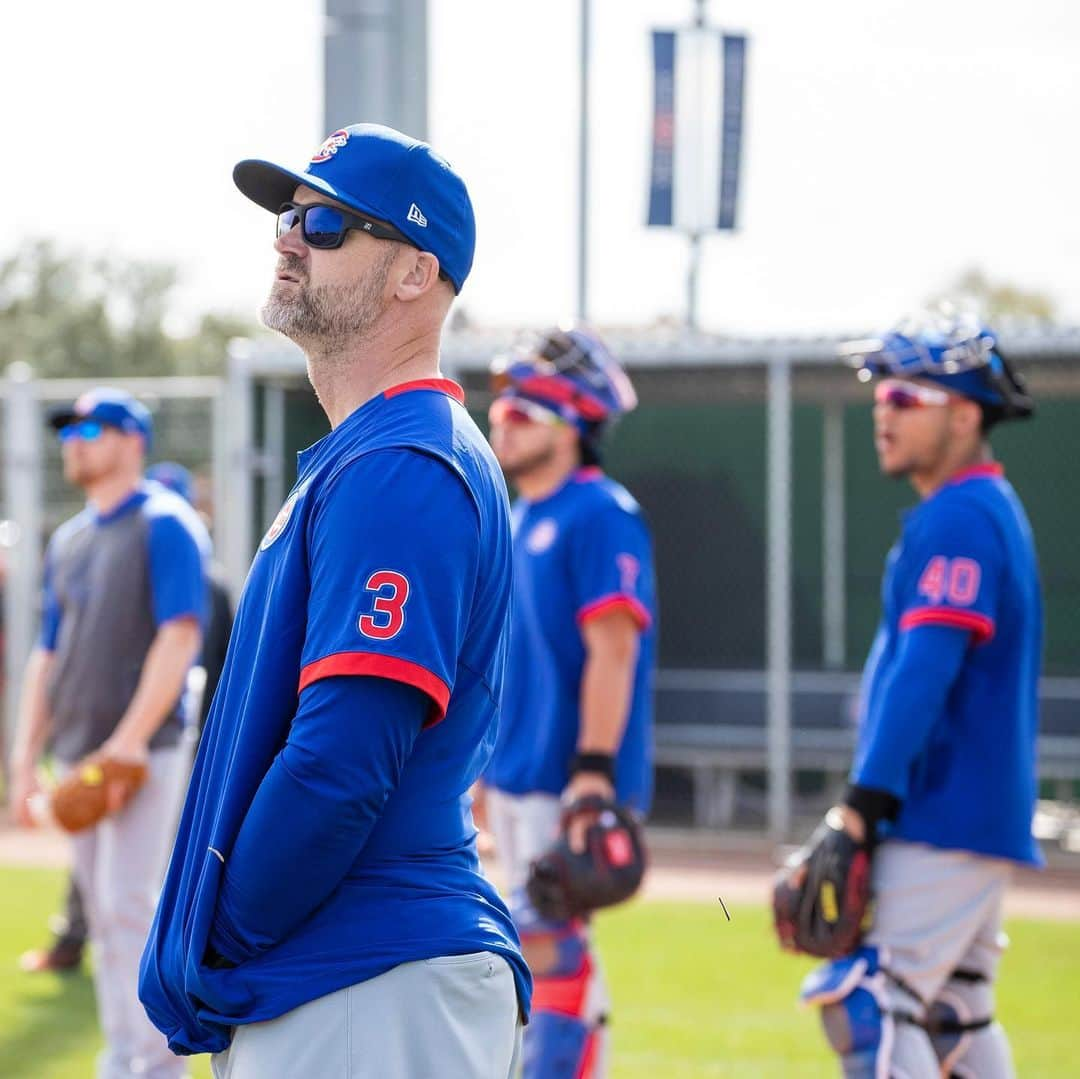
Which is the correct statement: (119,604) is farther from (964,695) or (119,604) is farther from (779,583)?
(779,583)

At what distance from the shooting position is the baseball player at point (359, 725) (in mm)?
2121

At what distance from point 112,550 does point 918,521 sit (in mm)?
2541

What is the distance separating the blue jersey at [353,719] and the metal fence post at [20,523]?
9659 mm

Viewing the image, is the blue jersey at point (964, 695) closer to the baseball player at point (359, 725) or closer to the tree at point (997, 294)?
the baseball player at point (359, 725)

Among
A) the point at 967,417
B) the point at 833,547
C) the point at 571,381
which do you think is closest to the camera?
the point at 967,417

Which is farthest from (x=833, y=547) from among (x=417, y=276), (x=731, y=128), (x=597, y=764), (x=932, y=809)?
(x=417, y=276)

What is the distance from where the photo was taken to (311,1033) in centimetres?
220

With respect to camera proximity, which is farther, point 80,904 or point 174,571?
point 80,904

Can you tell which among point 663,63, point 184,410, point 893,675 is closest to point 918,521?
point 893,675

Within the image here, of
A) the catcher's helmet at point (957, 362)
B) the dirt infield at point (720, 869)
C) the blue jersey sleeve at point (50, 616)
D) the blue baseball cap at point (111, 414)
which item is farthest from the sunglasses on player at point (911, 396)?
the dirt infield at point (720, 869)

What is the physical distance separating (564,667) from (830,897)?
1.17m

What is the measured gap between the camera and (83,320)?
1234 inches

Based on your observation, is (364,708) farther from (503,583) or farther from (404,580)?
(503,583)

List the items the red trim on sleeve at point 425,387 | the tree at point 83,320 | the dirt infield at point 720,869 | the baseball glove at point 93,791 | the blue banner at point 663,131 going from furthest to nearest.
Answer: the tree at point 83,320, the blue banner at point 663,131, the dirt infield at point 720,869, the baseball glove at point 93,791, the red trim on sleeve at point 425,387
